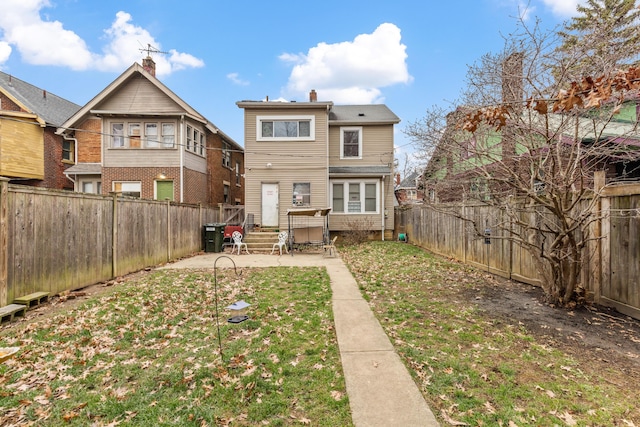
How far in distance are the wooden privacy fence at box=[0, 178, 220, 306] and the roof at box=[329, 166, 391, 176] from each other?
357 inches

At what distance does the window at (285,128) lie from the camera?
53.2ft

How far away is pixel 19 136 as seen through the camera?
16828 millimetres

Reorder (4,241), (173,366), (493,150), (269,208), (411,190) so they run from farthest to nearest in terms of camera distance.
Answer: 1. (411,190)
2. (269,208)
3. (493,150)
4. (4,241)
5. (173,366)

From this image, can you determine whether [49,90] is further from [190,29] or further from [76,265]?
[76,265]

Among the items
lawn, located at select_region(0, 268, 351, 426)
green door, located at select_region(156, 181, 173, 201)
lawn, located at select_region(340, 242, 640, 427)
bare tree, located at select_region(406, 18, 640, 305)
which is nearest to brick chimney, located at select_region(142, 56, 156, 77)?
green door, located at select_region(156, 181, 173, 201)

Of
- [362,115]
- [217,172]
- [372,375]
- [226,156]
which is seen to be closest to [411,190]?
[362,115]

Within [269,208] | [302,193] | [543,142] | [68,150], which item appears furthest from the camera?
[68,150]

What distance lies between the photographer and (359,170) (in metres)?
17.2

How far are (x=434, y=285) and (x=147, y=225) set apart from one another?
8431 millimetres

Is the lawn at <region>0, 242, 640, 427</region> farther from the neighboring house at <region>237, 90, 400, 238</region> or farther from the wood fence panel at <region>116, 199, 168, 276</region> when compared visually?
the neighboring house at <region>237, 90, 400, 238</region>

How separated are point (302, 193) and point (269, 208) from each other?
1.85 metres

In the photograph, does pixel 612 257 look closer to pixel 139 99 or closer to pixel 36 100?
pixel 139 99

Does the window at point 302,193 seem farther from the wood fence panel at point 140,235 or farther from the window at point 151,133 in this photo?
the window at point 151,133

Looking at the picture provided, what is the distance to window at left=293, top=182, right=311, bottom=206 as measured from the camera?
1633 cm
